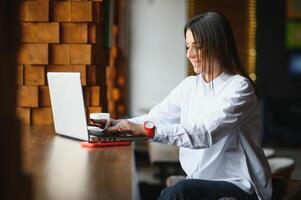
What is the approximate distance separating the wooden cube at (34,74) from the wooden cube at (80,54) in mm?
158

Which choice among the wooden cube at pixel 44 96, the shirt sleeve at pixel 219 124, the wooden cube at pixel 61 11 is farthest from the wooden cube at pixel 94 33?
the shirt sleeve at pixel 219 124

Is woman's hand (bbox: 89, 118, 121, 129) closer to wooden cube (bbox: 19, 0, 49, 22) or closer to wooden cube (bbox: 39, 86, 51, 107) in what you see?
wooden cube (bbox: 39, 86, 51, 107)

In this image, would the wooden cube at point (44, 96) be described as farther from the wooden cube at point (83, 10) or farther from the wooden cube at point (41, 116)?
the wooden cube at point (83, 10)

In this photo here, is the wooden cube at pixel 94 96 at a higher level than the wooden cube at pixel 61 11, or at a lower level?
lower

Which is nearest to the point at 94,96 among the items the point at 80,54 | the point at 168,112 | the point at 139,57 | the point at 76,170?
the point at 80,54

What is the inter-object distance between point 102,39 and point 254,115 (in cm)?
120

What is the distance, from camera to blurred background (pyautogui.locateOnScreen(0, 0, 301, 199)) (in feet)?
8.61

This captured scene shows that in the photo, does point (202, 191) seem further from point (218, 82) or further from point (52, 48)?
point (52, 48)

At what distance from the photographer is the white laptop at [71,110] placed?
1920mm

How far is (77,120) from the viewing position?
6.55ft

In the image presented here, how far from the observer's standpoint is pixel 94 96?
8.88ft

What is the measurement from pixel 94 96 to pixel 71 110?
0.70 meters

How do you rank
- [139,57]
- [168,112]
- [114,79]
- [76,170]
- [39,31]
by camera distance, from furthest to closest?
[139,57] < [114,79] < [39,31] < [168,112] < [76,170]

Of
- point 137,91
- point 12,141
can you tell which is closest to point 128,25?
point 137,91
